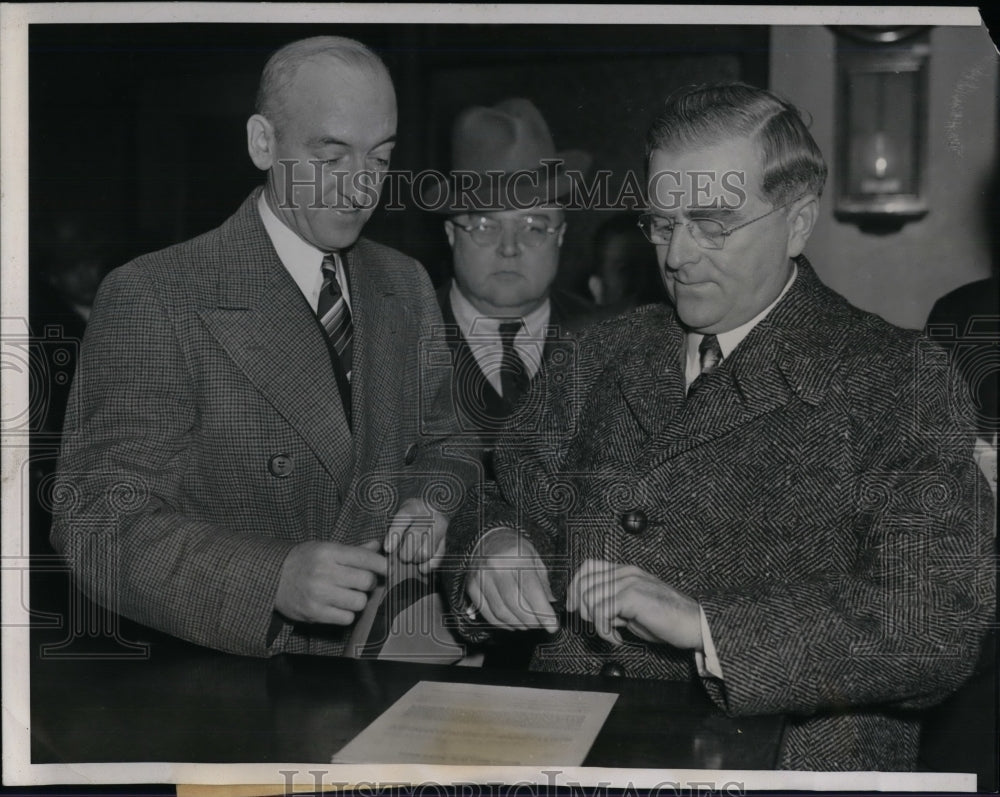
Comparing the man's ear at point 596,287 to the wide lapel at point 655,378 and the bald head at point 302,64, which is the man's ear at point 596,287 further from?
the bald head at point 302,64

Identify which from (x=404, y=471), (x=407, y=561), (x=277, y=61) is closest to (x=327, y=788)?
(x=407, y=561)

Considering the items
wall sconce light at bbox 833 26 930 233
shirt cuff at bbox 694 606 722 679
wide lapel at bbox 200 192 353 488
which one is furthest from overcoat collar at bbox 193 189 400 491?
wall sconce light at bbox 833 26 930 233

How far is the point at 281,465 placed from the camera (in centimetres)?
200

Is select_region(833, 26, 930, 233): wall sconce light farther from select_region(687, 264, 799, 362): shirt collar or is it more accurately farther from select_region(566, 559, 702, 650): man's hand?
select_region(566, 559, 702, 650): man's hand

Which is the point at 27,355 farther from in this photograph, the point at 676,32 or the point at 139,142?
the point at 676,32

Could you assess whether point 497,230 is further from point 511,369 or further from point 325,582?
point 325,582

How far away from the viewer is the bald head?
2020 millimetres

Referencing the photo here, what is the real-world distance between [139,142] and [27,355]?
0.51 meters

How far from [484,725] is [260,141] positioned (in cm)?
123

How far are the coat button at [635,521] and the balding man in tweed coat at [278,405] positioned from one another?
1.28 ft

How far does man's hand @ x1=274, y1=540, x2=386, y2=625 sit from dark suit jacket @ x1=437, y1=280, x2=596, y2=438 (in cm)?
35

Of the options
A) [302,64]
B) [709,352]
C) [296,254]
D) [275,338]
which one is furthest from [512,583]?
[302,64]

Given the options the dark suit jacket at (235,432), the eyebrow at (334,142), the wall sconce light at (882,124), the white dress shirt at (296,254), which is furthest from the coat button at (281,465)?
the wall sconce light at (882,124)

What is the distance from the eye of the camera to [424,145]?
6.63 feet
